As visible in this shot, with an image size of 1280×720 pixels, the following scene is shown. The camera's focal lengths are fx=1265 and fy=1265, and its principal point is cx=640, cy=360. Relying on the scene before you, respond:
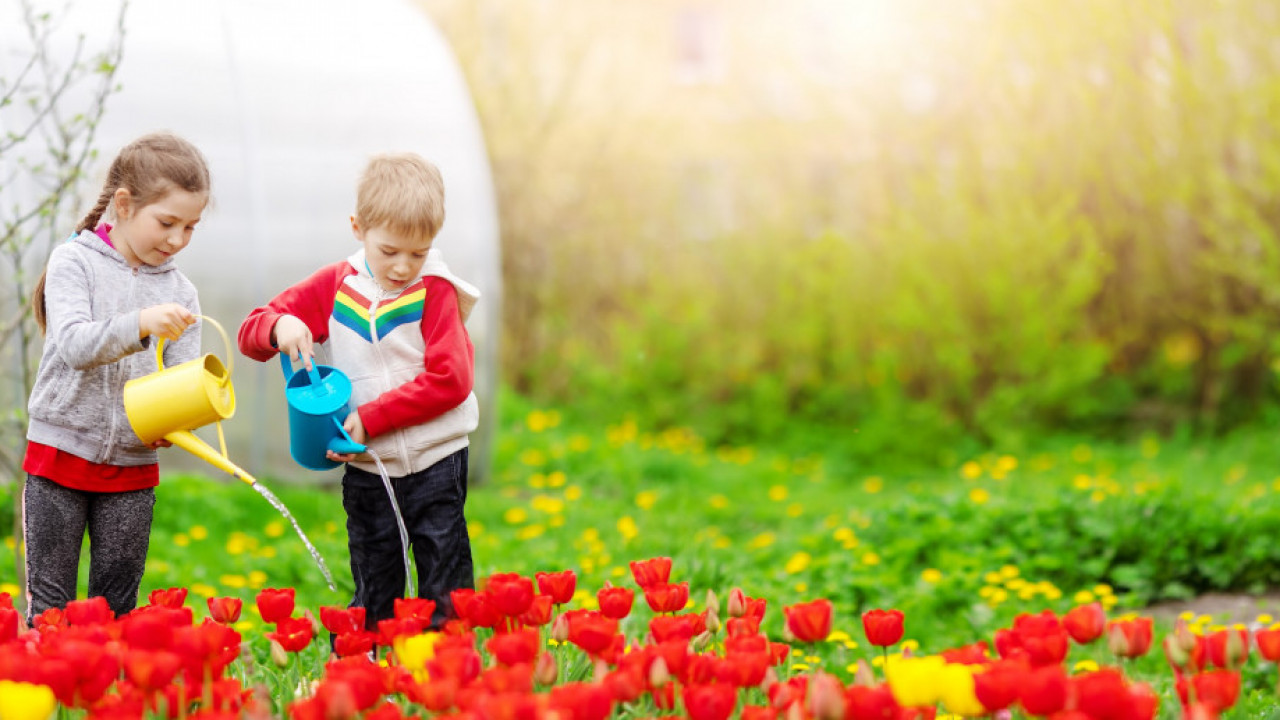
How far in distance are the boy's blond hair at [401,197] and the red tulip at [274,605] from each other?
26.9 inches

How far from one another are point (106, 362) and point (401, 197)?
61 cm

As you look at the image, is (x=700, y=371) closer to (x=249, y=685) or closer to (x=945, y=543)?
(x=945, y=543)

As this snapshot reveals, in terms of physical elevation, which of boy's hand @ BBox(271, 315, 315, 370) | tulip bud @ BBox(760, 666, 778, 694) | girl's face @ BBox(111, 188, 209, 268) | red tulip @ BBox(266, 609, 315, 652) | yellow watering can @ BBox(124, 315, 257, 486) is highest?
girl's face @ BBox(111, 188, 209, 268)

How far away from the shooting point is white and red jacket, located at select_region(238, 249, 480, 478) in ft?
7.80

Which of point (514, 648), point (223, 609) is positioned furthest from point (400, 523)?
point (514, 648)

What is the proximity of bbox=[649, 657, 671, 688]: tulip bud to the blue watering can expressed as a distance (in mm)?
848

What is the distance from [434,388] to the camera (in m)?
2.36

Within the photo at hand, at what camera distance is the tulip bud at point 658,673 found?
1.77 m

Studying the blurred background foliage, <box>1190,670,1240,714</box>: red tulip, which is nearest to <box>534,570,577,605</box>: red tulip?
<box>1190,670,1240,714</box>: red tulip

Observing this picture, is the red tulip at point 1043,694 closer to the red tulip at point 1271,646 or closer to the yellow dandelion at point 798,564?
the red tulip at point 1271,646

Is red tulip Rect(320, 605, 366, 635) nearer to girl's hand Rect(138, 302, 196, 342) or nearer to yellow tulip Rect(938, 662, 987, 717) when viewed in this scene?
girl's hand Rect(138, 302, 196, 342)

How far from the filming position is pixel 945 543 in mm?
4578

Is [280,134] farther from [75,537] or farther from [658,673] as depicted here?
[658,673]

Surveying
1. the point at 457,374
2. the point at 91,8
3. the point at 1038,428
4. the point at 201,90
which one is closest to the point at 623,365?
the point at 1038,428
